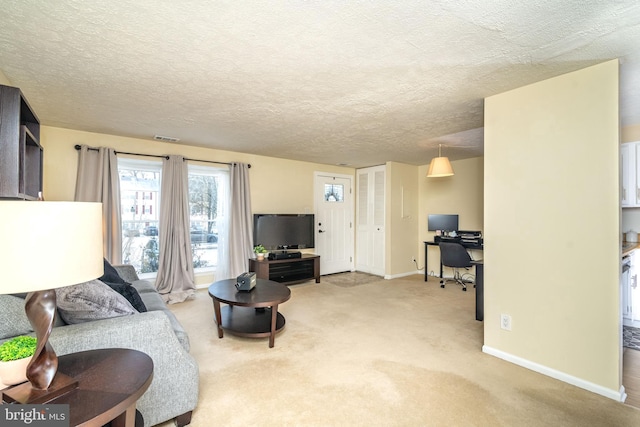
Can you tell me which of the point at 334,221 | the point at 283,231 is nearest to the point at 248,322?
the point at 283,231

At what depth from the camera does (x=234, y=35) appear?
1707 mm

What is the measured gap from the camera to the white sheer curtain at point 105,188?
3666 millimetres

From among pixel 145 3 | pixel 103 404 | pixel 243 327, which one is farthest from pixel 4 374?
pixel 243 327

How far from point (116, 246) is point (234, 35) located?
328 cm

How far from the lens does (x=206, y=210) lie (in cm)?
480

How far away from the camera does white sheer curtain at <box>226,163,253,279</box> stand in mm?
4730

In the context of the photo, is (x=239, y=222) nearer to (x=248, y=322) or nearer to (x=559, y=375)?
(x=248, y=322)

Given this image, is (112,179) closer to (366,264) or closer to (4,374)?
(4,374)

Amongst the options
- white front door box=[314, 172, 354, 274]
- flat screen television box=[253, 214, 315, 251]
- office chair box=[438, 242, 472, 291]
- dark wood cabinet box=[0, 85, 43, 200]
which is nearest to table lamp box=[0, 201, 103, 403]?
dark wood cabinet box=[0, 85, 43, 200]

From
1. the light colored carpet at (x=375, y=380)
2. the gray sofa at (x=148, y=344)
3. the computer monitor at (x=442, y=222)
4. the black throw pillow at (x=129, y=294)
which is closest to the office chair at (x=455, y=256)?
the computer monitor at (x=442, y=222)

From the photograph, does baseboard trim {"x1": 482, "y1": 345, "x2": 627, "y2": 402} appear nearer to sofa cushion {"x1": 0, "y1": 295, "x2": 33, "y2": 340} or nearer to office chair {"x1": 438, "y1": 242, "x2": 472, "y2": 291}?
office chair {"x1": 438, "y1": 242, "x2": 472, "y2": 291}

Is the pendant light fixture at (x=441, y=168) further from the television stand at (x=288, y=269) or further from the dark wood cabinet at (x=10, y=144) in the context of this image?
the dark wood cabinet at (x=10, y=144)

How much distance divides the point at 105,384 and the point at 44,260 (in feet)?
1.69

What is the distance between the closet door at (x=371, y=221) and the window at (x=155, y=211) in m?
2.80
